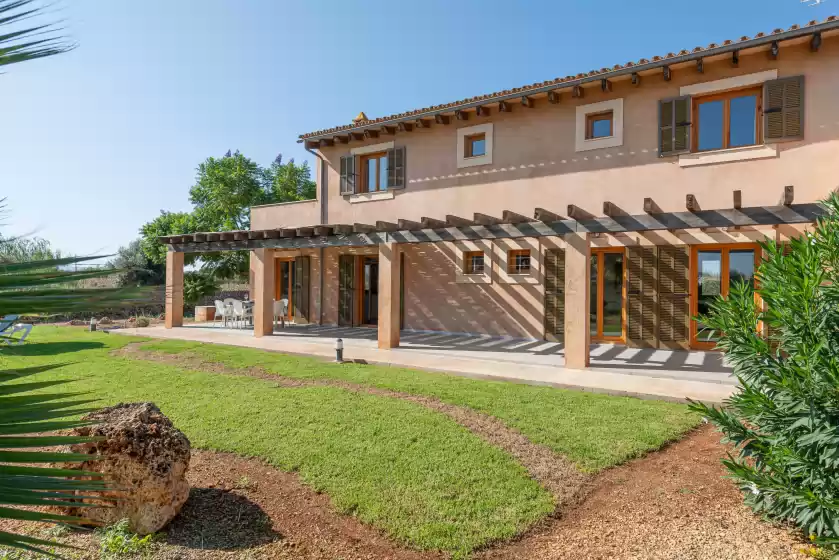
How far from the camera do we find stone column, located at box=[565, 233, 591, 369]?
352 inches

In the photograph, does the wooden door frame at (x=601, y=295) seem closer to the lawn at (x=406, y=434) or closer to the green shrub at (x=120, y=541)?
the lawn at (x=406, y=434)

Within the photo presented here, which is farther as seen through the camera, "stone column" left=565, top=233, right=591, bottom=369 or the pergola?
"stone column" left=565, top=233, right=591, bottom=369

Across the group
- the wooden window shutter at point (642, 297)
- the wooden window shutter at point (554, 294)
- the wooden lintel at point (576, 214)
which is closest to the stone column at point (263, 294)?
the wooden window shutter at point (554, 294)

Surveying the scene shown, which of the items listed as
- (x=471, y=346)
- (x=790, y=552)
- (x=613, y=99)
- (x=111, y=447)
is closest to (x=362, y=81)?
(x=613, y=99)

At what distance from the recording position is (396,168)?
14.5m

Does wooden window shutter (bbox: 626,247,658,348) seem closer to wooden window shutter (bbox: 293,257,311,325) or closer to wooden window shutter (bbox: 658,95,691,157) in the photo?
wooden window shutter (bbox: 658,95,691,157)

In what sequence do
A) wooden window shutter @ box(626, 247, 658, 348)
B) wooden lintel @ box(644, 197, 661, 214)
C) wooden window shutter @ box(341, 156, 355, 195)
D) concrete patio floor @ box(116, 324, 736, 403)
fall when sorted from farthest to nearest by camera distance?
wooden window shutter @ box(341, 156, 355, 195)
wooden window shutter @ box(626, 247, 658, 348)
wooden lintel @ box(644, 197, 661, 214)
concrete patio floor @ box(116, 324, 736, 403)

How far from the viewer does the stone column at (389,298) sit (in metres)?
11.2

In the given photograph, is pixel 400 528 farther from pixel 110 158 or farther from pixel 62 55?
pixel 62 55

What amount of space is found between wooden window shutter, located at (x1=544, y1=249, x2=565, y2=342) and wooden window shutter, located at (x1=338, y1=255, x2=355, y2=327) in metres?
6.58

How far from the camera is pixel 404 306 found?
14.7 meters

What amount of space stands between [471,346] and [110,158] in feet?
33.2

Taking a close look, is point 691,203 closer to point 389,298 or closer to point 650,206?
point 650,206

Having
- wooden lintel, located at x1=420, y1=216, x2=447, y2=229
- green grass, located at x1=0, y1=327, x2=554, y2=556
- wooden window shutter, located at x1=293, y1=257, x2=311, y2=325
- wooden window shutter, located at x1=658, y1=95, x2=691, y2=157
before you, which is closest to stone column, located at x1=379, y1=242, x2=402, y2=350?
wooden lintel, located at x1=420, y1=216, x2=447, y2=229
